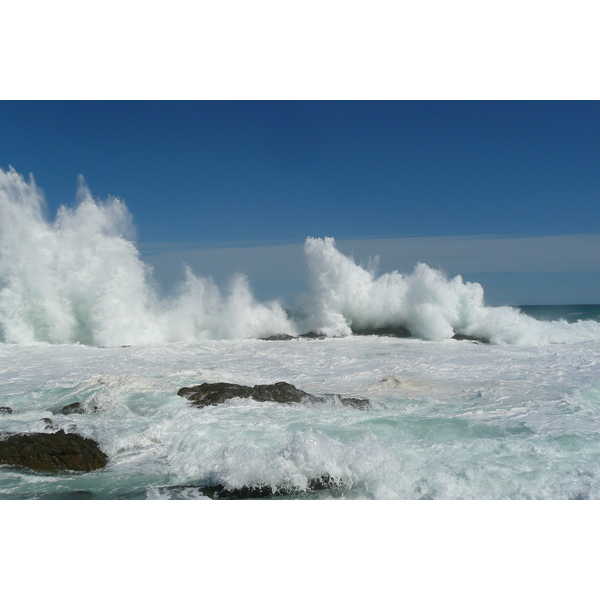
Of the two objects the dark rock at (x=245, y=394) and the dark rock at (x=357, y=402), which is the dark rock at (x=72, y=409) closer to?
the dark rock at (x=245, y=394)

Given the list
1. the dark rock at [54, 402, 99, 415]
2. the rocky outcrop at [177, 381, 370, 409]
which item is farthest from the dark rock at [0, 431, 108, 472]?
the rocky outcrop at [177, 381, 370, 409]

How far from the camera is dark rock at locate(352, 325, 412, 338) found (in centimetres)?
1464

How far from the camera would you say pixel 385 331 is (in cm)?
1502

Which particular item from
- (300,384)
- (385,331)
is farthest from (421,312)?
(300,384)

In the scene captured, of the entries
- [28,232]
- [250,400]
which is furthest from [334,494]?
[28,232]

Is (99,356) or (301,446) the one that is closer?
(301,446)

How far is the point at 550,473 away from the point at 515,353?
7263mm

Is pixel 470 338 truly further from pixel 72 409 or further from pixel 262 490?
pixel 262 490

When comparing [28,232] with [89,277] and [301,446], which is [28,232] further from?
[301,446]

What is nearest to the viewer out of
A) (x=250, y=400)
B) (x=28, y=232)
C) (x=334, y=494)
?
(x=334, y=494)

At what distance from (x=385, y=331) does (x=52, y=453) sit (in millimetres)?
11821

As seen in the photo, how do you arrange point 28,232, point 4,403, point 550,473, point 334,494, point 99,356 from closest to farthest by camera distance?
point 334,494 < point 550,473 < point 4,403 < point 99,356 < point 28,232

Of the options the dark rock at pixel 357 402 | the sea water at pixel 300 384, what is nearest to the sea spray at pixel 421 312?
the sea water at pixel 300 384

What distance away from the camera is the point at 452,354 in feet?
34.3
